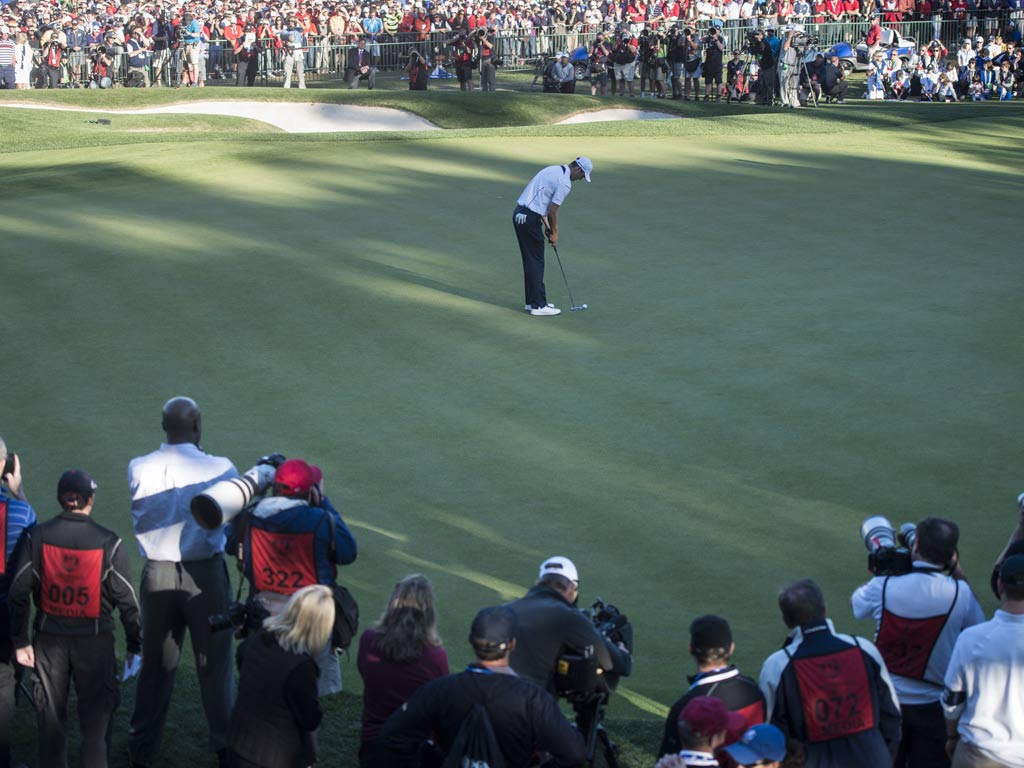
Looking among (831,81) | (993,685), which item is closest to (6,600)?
(993,685)

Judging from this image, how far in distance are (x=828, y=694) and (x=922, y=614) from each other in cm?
86

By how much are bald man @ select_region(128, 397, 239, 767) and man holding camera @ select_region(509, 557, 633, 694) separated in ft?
6.12

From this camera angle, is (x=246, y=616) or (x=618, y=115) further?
(x=618, y=115)

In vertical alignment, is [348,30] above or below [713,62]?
above

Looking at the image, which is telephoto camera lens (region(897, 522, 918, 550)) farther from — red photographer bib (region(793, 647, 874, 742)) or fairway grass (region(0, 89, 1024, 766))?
fairway grass (region(0, 89, 1024, 766))

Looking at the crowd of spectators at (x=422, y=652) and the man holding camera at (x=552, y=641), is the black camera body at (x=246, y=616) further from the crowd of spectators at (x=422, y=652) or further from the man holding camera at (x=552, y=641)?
the man holding camera at (x=552, y=641)

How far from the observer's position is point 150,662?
7070mm

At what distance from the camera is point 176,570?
23.3 ft

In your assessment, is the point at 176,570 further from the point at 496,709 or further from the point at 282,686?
the point at 496,709

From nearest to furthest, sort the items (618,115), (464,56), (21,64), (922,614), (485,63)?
1. (922,614)
2. (618,115)
3. (464,56)
4. (485,63)
5. (21,64)

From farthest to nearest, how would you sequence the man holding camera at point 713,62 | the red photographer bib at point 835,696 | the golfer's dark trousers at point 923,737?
the man holding camera at point 713,62, the golfer's dark trousers at point 923,737, the red photographer bib at point 835,696

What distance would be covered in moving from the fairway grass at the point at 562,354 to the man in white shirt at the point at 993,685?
5.92 feet

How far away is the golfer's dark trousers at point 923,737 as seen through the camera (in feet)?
20.1

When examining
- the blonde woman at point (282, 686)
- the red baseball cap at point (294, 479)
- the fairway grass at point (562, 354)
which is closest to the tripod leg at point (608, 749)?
the fairway grass at point (562, 354)
